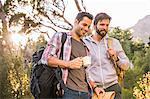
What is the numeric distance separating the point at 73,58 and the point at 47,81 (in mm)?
256

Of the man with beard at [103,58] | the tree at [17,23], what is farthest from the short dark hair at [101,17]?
the tree at [17,23]

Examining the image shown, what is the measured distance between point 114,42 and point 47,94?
0.84m

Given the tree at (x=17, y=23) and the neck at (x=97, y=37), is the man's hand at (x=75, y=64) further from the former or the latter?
the tree at (x=17, y=23)

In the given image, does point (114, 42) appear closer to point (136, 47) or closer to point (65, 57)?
point (65, 57)

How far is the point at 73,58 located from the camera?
335 cm

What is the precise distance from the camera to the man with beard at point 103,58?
386 centimetres

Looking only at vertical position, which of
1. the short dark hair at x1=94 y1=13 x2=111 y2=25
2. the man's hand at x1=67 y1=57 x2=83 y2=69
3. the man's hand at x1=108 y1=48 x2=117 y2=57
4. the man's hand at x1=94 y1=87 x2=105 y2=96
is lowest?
the man's hand at x1=94 y1=87 x2=105 y2=96

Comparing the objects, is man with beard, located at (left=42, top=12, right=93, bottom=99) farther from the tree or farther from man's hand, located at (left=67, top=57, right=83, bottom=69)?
the tree

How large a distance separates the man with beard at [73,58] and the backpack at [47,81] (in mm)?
40

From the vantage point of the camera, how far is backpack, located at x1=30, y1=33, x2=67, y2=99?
3299 mm

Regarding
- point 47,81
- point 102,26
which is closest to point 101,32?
point 102,26

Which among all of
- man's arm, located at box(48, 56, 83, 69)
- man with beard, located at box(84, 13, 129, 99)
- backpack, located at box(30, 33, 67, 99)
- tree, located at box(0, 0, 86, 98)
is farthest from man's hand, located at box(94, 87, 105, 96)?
tree, located at box(0, 0, 86, 98)

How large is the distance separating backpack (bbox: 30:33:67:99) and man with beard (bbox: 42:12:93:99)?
40 millimetres

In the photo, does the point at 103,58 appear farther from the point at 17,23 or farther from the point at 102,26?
the point at 17,23
